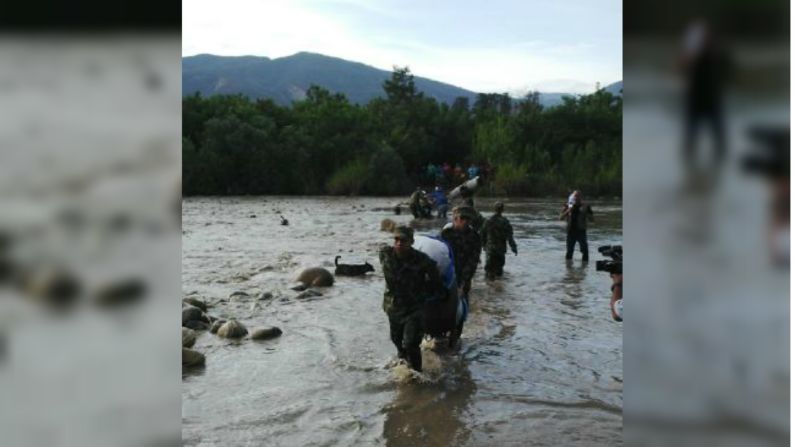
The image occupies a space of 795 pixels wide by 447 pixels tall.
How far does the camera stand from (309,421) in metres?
5.37

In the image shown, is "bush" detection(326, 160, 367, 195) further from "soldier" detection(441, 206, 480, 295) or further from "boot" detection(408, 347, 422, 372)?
"boot" detection(408, 347, 422, 372)

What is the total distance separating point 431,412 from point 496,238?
5.83 meters

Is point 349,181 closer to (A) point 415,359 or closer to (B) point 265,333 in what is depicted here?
(B) point 265,333

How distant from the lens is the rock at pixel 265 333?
7.78 meters

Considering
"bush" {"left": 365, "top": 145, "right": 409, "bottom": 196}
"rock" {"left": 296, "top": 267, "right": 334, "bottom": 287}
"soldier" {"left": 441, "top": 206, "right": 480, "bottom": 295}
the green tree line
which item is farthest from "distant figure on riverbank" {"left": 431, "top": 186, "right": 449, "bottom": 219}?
"bush" {"left": 365, "top": 145, "right": 409, "bottom": 196}

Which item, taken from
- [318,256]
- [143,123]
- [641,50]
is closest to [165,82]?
[143,123]

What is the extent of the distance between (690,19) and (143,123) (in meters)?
0.90

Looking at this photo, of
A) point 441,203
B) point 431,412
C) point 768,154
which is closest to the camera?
point 768,154

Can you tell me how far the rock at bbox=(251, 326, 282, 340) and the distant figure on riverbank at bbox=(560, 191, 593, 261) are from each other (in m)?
6.04

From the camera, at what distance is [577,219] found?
12.6 m

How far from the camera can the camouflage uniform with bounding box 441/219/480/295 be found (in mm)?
7617

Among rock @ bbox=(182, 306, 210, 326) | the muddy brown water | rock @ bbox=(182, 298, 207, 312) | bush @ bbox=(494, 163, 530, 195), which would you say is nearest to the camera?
the muddy brown water

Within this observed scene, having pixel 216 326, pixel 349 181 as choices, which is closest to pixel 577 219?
pixel 216 326

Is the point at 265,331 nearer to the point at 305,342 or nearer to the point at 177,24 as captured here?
the point at 305,342
